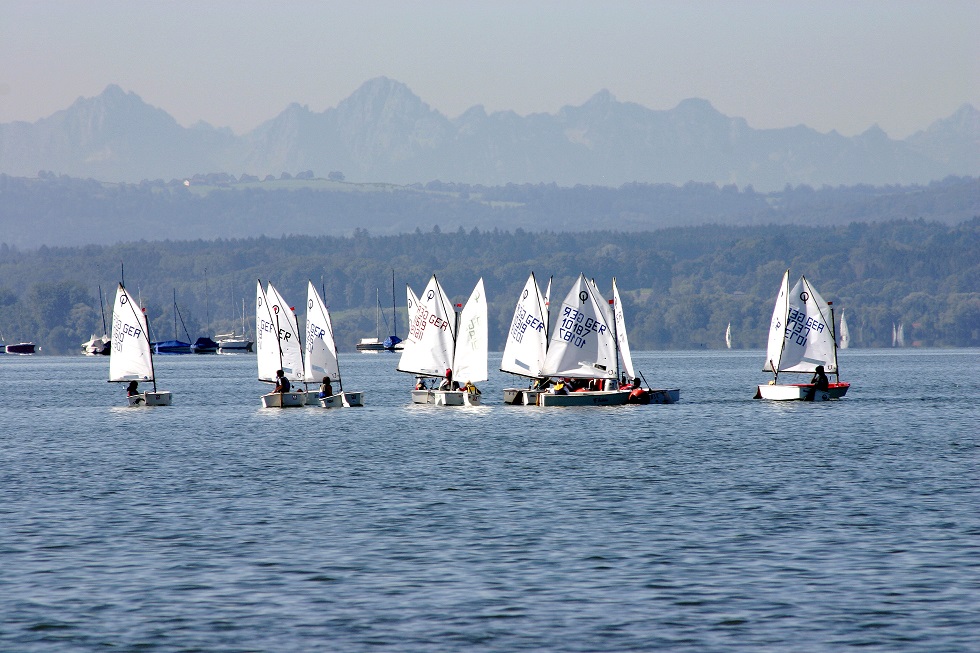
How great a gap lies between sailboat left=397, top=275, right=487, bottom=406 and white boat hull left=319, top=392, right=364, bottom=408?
4558 mm

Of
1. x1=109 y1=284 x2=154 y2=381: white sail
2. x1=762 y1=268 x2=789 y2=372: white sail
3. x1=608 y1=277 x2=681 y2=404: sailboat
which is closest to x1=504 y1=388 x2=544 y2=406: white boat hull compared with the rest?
x1=608 y1=277 x2=681 y2=404: sailboat

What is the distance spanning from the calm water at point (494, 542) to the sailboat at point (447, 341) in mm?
15181

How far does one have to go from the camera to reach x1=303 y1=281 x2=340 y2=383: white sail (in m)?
85.8

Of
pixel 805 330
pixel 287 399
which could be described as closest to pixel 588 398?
pixel 805 330

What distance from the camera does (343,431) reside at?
7569cm

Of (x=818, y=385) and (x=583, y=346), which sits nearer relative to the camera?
(x=583, y=346)

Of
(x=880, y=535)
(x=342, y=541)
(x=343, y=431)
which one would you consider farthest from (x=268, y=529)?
(x=343, y=431)

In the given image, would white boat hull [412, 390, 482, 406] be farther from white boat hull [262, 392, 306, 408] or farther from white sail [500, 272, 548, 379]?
white boat hull [262, 392, 306, 408]

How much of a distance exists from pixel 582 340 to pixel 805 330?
18526mm

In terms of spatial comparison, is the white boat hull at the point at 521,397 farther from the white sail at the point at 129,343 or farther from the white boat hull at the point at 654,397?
the white sail at the point at 129,343

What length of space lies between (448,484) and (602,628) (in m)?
22.9

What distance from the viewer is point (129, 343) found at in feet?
295

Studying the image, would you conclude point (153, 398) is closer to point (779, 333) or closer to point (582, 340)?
point (582, 340)

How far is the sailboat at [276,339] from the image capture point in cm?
8562
